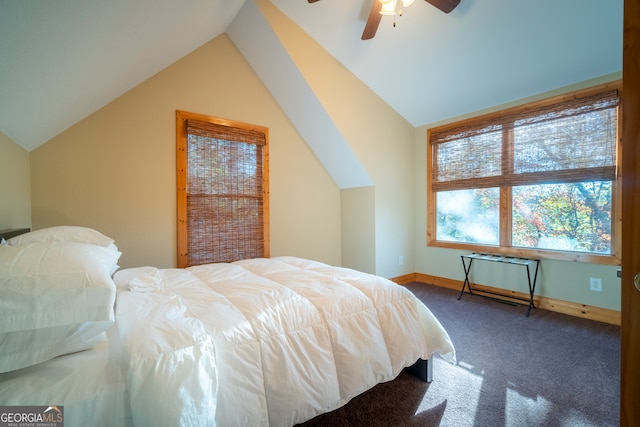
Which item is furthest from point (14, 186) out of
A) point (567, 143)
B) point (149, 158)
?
point (567, 143)

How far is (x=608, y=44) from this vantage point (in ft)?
7.42

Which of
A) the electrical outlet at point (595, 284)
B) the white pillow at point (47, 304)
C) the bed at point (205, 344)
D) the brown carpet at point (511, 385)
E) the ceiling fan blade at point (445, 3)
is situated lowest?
the brown carpet at point (511, 385)

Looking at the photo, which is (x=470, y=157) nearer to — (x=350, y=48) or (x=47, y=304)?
(x=350, y=48)

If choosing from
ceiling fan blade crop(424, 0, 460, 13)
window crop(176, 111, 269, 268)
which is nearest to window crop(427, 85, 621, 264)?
ceiling fan blade crop(424, 0, 460, 13)

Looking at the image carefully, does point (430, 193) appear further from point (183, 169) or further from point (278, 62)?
point (183, 169)

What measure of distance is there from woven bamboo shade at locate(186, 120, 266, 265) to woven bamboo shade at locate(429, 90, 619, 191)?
8.79ft

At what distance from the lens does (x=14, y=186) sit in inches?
68.6

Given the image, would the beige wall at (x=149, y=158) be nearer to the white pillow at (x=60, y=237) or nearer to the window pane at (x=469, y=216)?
the white pillow at (x=60, y=237)

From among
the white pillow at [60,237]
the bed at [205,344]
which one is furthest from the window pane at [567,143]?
the white pillow at [60,237]

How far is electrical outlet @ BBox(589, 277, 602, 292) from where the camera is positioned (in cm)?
253

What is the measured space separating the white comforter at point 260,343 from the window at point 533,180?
2278 mm

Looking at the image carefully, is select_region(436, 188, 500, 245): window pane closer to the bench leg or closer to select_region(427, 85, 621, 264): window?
select_region(427, 85, 621, 264): window

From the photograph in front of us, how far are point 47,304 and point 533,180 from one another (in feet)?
13.2

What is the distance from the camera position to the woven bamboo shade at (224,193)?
9.04 ft
